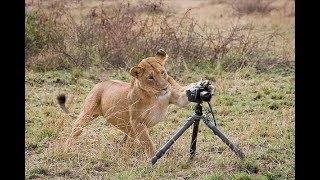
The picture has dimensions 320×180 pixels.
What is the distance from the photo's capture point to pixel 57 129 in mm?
7371

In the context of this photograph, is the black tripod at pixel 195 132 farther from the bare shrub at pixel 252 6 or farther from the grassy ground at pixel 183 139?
the bare shrub at pixel 252 6

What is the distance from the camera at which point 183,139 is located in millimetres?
7141

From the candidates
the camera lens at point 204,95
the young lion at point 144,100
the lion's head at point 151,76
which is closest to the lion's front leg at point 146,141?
the young lion at point 144,100

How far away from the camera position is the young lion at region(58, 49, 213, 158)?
6.32 meters

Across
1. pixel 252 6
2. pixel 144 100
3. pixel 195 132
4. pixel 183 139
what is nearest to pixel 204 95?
pixel 195 132

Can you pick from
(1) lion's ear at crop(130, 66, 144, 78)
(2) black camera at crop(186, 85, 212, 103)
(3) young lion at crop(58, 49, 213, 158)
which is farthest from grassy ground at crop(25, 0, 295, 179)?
(1) lion's ear at crop(130, 66, 144, 78)

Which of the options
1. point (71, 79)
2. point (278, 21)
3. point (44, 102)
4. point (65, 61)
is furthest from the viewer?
point (278, 21)

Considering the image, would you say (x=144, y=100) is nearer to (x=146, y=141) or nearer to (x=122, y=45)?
(x=146, y=141)
